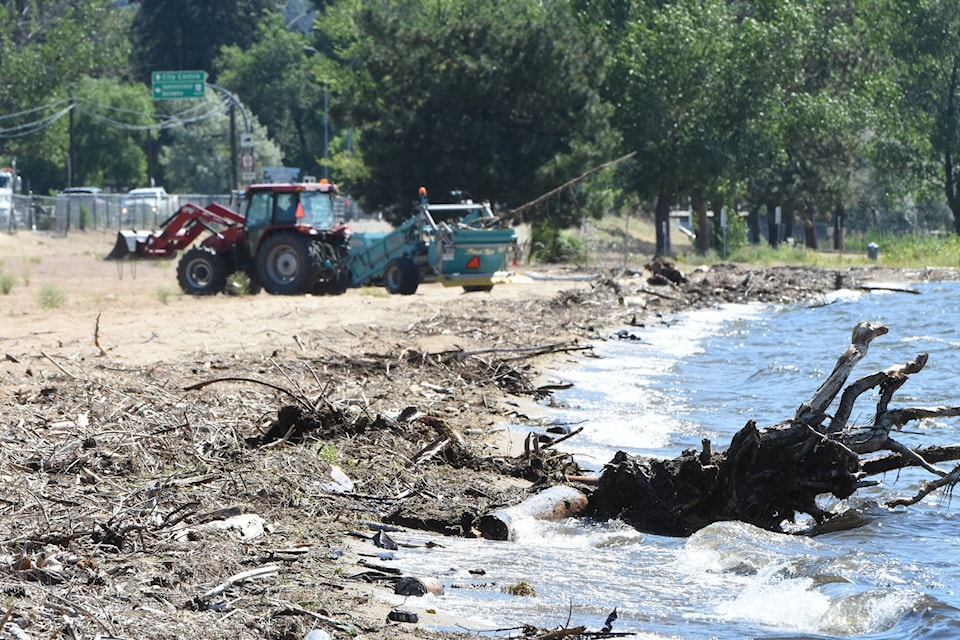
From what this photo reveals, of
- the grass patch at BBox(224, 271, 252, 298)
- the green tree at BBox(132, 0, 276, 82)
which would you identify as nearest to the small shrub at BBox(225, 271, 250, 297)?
the grass patch at BBox(224, 271, 252, 298)

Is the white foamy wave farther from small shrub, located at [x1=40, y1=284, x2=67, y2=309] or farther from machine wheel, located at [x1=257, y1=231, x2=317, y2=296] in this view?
machine wheel, located at [x1=257, y1=231, x2=317, y2=296]

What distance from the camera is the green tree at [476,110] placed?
3759cm

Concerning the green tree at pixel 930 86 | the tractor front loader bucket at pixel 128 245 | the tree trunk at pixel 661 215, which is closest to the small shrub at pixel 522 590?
the tractor front loader bucket at pixel 128 245

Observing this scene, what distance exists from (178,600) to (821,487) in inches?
175

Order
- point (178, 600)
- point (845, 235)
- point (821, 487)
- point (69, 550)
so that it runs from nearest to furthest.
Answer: point (178, 600)
point (69, 550)
point (821, 487)
point (845, 235)

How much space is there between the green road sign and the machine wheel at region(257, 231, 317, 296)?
2779 centimetres

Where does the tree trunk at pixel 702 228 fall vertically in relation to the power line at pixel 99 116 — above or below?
below

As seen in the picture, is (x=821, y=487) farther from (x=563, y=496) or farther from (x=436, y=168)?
(x=436, y=168)

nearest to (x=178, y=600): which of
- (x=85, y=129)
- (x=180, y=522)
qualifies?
(x=180, y=522)

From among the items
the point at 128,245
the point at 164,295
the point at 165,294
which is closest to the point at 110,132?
the point at 128,245

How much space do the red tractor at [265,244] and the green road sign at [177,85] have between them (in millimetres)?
26376

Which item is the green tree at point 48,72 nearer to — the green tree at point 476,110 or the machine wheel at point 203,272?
the green tree at point 476,110

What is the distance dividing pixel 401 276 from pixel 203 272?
148 inches

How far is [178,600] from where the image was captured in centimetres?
595
